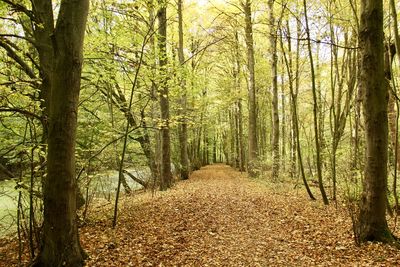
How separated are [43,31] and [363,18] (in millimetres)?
6655

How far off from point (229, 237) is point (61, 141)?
3962 millimetres

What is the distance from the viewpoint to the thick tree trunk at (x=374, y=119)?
5117 millimetres

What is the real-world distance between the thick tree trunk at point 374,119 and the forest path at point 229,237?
431 millimetres

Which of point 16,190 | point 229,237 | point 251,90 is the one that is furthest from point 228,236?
point 251,90

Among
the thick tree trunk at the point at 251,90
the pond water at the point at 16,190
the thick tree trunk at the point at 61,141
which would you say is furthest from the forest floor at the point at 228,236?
the thick tree trunk at the point at 251,90

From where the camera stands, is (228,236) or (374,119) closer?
(374,119)

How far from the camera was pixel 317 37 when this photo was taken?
503 inches

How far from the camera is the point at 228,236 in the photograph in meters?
6.47

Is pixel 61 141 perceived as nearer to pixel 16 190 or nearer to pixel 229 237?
pixel 16 190

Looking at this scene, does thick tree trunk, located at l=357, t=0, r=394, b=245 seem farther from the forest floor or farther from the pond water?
the pond water

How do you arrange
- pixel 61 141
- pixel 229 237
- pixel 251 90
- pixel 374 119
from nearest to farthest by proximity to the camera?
pixel 61 141 → pixel 374 119 → pixel 229 237 → pixel 251 90

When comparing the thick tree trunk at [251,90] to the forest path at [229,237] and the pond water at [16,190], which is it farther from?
the pond water at [16,190]

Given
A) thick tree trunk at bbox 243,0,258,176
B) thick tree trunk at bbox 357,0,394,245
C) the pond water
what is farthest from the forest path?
thick tree trunk at bbox 243,0,258,176

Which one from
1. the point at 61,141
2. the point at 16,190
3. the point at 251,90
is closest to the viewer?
the point at 61,141
